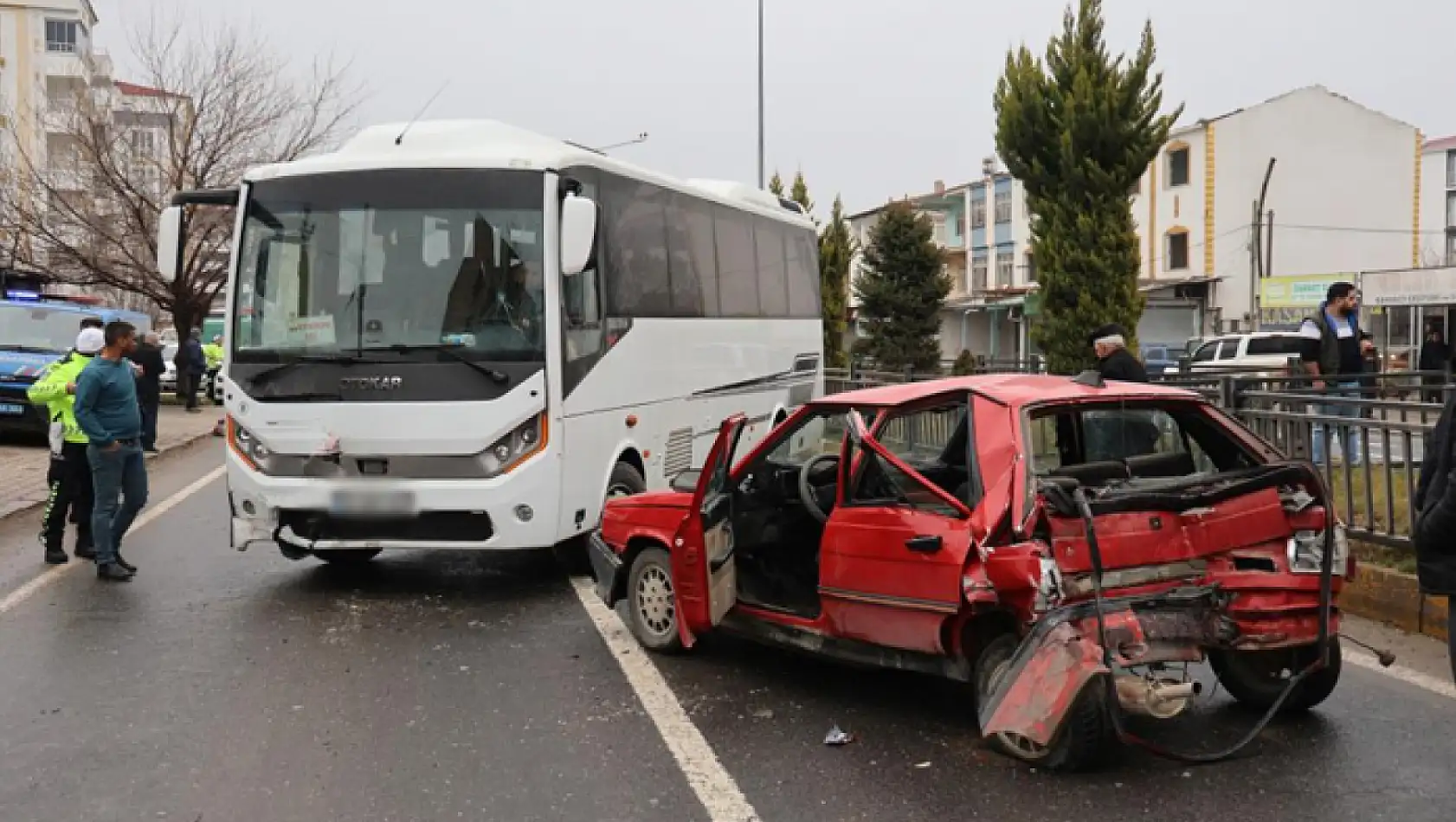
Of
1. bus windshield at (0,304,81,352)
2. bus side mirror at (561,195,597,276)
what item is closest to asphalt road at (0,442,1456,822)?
bus side mirror at (561,195,597,276)

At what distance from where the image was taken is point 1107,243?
1766 centimetres

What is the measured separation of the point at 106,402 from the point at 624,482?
12.0 feet

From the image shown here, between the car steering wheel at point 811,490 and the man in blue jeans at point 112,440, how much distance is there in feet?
16.6

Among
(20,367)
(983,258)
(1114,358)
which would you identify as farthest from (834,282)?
(983,258)

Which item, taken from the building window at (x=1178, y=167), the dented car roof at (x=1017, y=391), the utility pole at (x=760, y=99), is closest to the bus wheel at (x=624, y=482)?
the dented car roof at (x=1017, y=391)

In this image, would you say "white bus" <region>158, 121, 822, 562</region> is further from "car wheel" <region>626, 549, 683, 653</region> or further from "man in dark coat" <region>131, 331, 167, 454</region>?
"man in dark coat" <region>131, 331, 167, 454</region>

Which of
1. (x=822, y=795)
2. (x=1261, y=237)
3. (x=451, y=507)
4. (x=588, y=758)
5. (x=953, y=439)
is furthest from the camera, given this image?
(x=1261, y=237)

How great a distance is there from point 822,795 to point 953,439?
6.73ft

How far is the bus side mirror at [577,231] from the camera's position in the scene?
25.6 ft

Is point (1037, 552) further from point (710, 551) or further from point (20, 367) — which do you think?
point (20, 367)

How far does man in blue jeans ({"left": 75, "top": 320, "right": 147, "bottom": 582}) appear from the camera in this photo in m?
8.37

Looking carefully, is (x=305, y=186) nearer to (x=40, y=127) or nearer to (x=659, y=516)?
Result: (x=659, y=516)

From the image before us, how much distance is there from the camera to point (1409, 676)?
6074 mm

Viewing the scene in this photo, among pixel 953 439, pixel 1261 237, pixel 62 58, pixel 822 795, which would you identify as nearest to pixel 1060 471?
pixel 953 439
